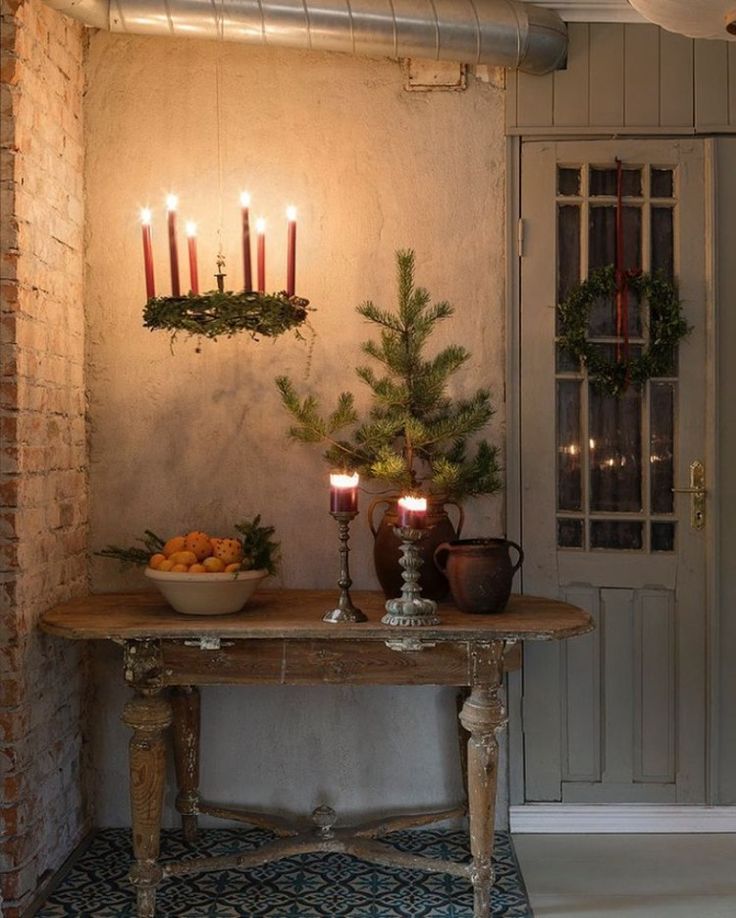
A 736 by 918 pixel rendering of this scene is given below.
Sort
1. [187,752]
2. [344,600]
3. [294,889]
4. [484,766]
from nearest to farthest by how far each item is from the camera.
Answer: [484,766]
[344,600]
[294,889]
[187,752]

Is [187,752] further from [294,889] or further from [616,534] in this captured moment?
[616,534]

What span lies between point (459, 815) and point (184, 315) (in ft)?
6.04

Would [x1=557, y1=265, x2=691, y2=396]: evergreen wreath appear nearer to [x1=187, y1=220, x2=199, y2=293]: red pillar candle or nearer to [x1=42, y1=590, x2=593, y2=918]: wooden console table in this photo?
[x1=42, y1=590, x2=593, y2=918]: wooden console table

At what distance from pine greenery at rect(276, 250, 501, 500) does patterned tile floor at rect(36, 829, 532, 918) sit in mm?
1185

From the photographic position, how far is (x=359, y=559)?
3.39 meters

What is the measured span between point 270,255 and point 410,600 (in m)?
1.35

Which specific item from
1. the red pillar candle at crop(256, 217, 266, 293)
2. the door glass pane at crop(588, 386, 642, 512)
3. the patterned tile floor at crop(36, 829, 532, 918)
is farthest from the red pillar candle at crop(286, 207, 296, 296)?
the patterned tile floor at crop(36, 829, 532, 918)

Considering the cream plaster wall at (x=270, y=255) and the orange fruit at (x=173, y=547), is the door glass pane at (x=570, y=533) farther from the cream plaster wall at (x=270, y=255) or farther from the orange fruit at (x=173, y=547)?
the orange fruit at (x=173, y=547)

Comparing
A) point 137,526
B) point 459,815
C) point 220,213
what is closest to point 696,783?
point 459,815

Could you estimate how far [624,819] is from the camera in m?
3.34

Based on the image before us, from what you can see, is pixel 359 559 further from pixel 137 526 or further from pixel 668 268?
pixel 668 268

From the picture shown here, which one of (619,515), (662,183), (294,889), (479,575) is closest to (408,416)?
(479,575)

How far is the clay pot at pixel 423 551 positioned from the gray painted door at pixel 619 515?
16.6 inches

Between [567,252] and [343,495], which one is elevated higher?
[567,252]
